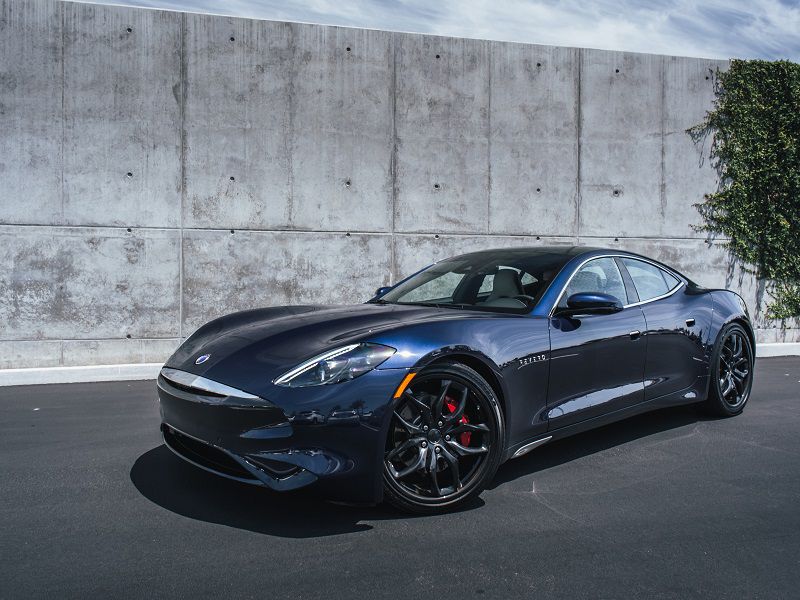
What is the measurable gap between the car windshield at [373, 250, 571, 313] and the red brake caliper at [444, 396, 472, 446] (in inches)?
33.2

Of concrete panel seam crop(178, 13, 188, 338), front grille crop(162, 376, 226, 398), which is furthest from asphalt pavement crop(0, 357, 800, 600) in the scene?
concrete panel seam crop(178, 13, 188, 338)

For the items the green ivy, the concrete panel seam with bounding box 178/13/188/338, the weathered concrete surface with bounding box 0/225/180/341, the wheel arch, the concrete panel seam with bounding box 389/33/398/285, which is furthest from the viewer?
the green ivy

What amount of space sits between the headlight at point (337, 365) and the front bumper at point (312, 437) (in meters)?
0.04

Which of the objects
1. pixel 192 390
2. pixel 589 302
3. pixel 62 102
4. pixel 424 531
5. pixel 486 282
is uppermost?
pixel 62 102

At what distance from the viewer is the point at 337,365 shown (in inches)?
122

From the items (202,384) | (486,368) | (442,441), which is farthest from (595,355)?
(202,384)

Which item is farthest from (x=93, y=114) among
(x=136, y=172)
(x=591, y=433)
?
(x=591, y=433)

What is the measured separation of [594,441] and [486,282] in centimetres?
138

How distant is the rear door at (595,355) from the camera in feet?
12.8

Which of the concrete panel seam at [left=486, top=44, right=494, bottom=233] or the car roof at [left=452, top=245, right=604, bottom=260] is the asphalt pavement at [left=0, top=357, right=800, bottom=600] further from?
the concrete panel seam at [left=486, top=44, right=494, bottom=233]

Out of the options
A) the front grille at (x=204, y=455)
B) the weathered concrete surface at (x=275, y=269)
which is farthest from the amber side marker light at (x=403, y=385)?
the weathered concrete surface at (x=275, y=269)

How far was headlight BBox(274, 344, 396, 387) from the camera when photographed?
10.1 ft

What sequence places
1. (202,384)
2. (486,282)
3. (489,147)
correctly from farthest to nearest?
(489,147) → (486,282) → (202,384)

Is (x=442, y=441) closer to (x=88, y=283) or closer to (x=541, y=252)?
(x=541, y=252)
